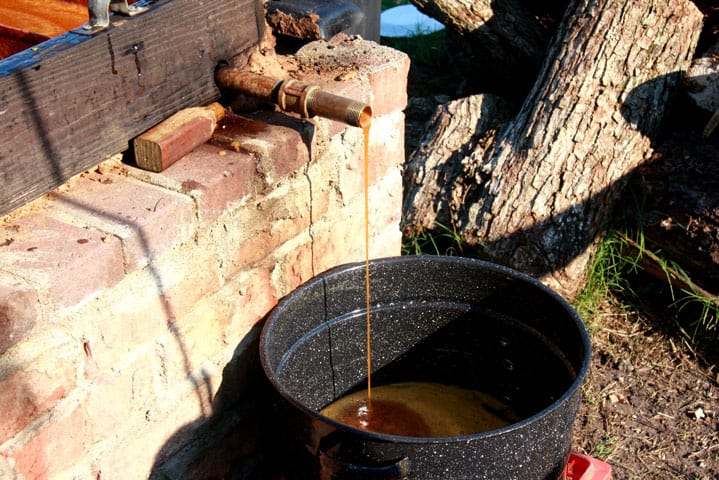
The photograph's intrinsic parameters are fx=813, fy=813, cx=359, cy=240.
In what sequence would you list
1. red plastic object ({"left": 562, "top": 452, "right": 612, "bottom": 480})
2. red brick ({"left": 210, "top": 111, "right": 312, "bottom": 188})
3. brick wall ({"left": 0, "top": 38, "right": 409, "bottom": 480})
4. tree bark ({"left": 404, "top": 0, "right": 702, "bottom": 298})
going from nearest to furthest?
1. brick wall ({"left": 0, "top": 38, "right": 409, "bottom": 480})
2. red brick ({"left": 210, "top": 111, "right": 312, "bottom": 188})
3. red plastic object ({"left": 562, "top": 452, "right": 612, "bottom": 480})
4. tree bark ({"left": 404, "top": 0, "right": 702, "bottom": 298})

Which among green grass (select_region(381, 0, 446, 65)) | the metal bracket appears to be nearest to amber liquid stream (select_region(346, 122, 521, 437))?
the metal bracket

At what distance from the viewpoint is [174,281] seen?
179 cm

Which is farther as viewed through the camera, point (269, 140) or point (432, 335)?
point (432, 335)

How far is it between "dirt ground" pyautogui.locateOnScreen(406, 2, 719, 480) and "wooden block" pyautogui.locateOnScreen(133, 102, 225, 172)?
181 centimetres

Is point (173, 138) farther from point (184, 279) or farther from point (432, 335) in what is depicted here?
point (432, 335)

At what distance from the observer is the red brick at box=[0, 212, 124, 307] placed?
1.51m

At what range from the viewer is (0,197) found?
5.20 ft

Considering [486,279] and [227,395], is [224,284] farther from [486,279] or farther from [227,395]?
[486,279]

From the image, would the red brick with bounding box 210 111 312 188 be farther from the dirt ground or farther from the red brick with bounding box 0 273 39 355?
the dirt ground

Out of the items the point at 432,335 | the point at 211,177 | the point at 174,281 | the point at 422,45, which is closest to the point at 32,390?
the point at 174,281

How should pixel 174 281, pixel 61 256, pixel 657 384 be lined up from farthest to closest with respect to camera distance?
1. pixel 657 384
2. pixel 174 281
3. pixel 61 256

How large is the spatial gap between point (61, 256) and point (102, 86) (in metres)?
0.41

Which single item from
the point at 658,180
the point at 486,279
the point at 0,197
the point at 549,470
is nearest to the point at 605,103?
the point at 658,180

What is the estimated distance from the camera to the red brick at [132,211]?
5.46 feet
